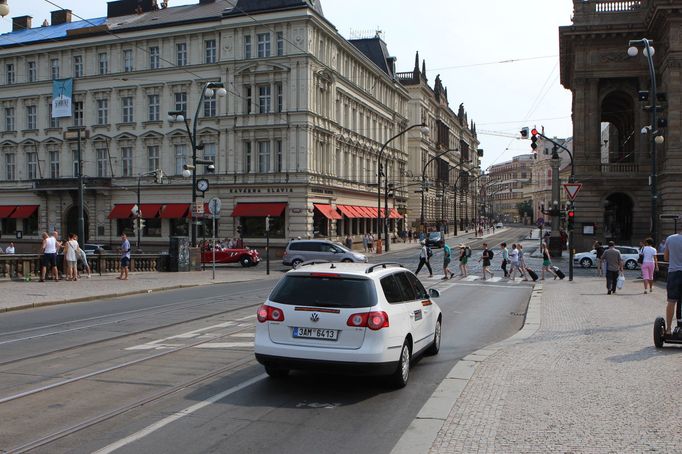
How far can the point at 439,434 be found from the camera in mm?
6211

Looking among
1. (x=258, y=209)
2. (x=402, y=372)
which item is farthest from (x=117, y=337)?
(x=258, y=209)

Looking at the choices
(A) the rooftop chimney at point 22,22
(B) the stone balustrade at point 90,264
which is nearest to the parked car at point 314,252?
(B) the stone balustrade at point 90,264

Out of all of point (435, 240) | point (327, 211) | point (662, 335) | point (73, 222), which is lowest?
point (662, 335)

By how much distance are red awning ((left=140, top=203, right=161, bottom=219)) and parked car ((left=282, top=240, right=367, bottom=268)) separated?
20.1 metres

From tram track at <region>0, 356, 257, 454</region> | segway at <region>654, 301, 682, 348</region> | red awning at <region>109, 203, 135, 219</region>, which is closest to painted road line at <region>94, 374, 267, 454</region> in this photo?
tram track at <region>0, 356, 257, 454</region>

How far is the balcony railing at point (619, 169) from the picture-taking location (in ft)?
169

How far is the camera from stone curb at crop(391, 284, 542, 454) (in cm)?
604

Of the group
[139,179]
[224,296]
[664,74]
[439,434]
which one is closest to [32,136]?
[139,179]

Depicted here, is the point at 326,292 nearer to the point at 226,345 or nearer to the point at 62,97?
the point at 226,345

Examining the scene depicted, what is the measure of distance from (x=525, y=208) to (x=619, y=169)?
134753mm

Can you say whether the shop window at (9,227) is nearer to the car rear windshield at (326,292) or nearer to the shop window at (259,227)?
the shop window at (259,227)

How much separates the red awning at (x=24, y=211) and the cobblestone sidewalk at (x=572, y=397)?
5452 cm

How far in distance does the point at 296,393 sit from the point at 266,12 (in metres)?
45.2

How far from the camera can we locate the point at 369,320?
309 inches
